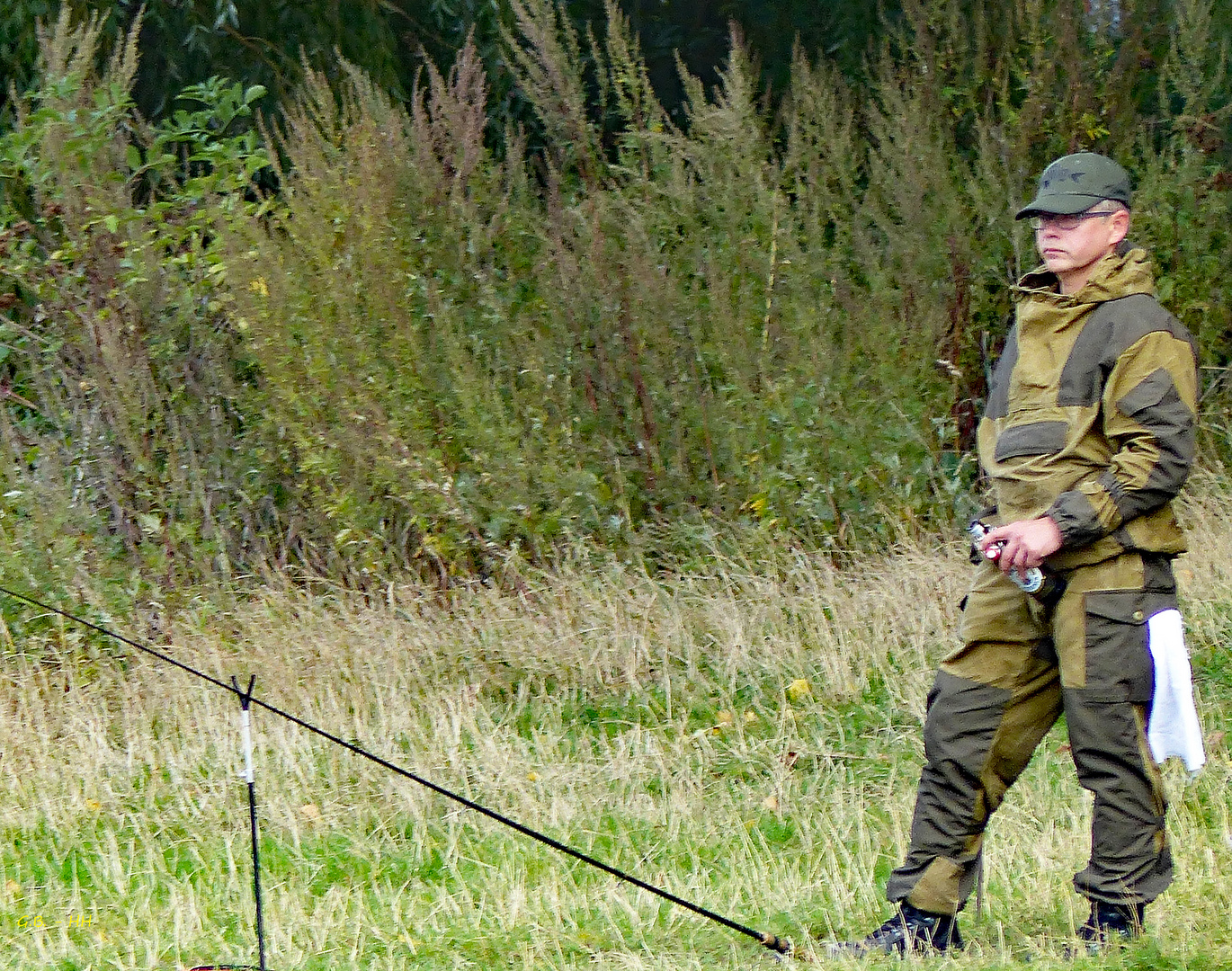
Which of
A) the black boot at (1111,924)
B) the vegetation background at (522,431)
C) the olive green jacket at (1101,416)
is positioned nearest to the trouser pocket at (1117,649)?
the olive green jacket at (1101,416)

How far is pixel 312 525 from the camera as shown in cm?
720

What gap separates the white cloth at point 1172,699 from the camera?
3.24 metres

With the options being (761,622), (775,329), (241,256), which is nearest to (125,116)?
(241,256)

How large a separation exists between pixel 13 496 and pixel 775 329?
11.8 feet

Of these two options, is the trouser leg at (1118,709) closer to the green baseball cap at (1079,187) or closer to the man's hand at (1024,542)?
the man's hand at (1024,542)

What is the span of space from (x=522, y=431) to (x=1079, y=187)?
3733 mm

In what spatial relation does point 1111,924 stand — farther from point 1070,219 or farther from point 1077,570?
point 1070,219

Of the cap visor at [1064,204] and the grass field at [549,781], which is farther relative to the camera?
the grass field at [549,781]

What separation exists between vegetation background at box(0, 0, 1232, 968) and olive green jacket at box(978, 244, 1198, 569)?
5.19 feet

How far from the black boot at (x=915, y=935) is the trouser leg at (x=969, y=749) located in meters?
0.03

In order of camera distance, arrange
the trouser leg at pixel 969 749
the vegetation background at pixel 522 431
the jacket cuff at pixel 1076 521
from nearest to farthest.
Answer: the jacket cuff at pixel 1076 521 → the trouser leg at pixel 969 749 → the vegetation background at pixel 522 431

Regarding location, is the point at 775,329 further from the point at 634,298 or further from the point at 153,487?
the point at 153,487

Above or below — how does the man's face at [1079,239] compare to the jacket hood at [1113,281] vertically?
above

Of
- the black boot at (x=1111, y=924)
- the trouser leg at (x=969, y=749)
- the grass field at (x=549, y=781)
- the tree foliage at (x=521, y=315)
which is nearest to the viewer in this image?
the black boot at (x=1111, y=924)
